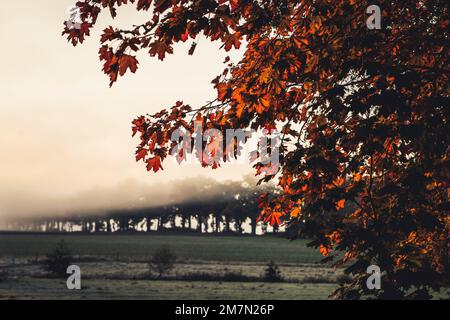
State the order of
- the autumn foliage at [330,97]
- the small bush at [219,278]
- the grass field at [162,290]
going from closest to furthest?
the autumn foliage at [330,97], the grass field at [162,290], the small bush at [219,278]

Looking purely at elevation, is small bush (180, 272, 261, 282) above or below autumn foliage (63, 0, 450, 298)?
below

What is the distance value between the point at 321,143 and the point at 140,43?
2.33 metres

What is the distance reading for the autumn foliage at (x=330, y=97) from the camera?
577 cm

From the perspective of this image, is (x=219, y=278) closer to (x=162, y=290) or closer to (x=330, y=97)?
(x=162, y=290)

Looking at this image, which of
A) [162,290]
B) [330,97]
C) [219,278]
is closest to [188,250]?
[219,278]

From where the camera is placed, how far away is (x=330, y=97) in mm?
6387

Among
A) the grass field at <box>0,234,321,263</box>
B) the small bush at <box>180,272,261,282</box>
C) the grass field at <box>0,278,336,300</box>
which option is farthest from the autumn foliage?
the grass field at <box>0,234,321,263</box>

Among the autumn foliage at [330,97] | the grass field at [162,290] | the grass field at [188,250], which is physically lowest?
the grass field at [188,250]

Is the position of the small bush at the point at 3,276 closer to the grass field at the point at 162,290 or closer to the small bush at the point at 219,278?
the grass field at the point at 162,290

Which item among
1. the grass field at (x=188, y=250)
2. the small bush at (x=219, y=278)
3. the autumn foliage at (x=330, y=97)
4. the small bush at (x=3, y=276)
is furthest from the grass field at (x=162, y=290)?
the grass field at (x=188, y=250)

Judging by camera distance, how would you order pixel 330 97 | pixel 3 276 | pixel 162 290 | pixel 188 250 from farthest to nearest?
1. pixel 188 250
2. pixel 3 276
3. pixel 162 290
4. pixel 330 97

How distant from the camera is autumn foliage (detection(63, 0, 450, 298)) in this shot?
5.77 m

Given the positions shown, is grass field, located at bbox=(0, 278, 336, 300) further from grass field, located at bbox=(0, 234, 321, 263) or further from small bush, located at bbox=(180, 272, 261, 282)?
grass field, located at bbox=(0, 234, 321, 263)

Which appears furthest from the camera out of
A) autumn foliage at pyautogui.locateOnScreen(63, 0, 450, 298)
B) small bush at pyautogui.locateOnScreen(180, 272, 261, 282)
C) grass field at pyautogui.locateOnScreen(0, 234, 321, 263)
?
grass field at pyautogui.locateOnScreen(0, 234, 321, 263)
